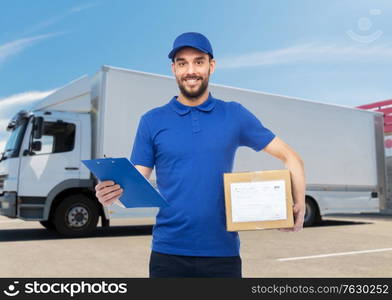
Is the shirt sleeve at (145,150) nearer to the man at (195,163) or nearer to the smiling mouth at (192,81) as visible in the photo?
the man at (195,163)

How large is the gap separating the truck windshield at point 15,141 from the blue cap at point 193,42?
794 cm

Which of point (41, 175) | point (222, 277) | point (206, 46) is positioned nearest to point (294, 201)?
point (222, 277)

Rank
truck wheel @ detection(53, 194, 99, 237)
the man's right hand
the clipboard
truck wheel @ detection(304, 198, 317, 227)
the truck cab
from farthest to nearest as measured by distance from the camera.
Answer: truck wheel @ detection(304, 198, 317, 227)
truck wheel @ detection(53, 194, 99, 237)
the truck cab
the man's right hand
the clipboard

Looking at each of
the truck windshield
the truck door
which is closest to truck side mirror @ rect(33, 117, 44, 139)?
the truck door

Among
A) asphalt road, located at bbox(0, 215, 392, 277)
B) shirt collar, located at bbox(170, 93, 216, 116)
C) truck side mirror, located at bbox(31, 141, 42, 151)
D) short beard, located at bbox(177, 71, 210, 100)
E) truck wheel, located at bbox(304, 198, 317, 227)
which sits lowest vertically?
asphalt road, located at bbox(0, 215, 392, 277)

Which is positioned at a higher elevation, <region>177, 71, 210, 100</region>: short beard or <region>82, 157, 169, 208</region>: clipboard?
<region>177, 71, 210, 100</region>: short beard

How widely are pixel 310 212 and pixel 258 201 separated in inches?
425

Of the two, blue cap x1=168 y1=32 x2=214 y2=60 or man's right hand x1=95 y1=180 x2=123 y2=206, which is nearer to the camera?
man's right hand x1=95 y1=180 x2=123 y2=206

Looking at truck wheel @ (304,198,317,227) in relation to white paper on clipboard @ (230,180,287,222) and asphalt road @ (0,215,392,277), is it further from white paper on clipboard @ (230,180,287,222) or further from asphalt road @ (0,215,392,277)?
white paper on clipboard @ (230,180,287,222)

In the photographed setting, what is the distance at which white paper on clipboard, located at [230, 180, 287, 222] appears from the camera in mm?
1843

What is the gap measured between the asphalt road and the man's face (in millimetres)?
4130

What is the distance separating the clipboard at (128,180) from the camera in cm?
167

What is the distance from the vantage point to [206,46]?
6.42 feet

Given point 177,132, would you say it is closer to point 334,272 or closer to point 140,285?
point 140,285
